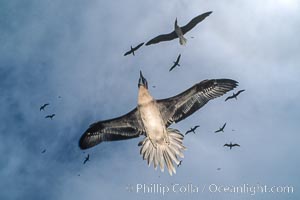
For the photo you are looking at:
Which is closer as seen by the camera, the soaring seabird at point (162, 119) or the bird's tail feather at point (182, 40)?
the soaring seabird at point (162, 119)

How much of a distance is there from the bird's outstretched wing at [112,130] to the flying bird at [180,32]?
29.0 ft

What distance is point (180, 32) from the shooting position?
23.7 meters

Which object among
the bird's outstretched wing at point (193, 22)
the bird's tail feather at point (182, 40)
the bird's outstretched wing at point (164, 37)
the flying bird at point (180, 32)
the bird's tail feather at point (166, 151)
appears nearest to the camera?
the bird's tail feather at point (166, 151)

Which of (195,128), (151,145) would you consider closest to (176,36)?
(195,128)

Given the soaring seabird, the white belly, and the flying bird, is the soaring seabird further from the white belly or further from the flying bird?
the flying bird

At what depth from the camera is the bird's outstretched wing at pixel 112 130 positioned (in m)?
16.2

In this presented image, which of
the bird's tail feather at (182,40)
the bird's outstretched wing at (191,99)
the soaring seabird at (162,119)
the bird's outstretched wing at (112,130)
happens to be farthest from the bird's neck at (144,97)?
the bird's tail feather at (182,40)

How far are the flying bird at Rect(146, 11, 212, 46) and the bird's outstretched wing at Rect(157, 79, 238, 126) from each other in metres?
8.41

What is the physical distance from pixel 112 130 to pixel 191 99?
11.8 feet

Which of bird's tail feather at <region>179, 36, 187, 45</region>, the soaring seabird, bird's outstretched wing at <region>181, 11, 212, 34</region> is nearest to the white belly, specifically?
the soaring seabird

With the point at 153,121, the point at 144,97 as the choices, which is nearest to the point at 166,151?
the point at 153,121

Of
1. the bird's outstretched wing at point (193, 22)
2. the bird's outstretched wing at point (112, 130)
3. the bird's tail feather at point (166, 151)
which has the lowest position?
the bird's tail feather at point (166, 151)

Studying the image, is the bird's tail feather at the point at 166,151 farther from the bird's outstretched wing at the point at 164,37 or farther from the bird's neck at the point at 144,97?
the bird's outstretched wing at the point at 164,37

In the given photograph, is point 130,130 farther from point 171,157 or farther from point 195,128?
point 195,128
